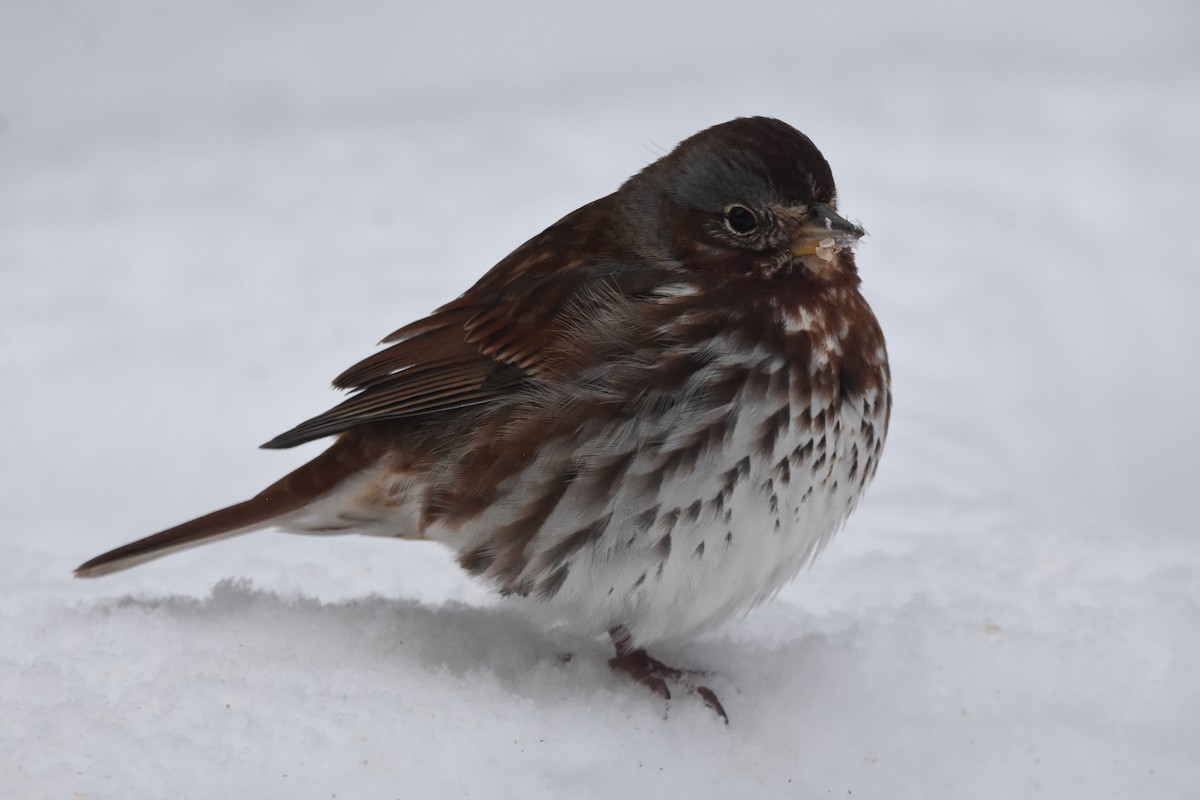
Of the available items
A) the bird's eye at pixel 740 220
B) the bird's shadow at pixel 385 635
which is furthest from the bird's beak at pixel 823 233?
the bird's shadow at pixel 385 635

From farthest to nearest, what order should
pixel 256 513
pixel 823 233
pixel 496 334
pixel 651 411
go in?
pixel 256 513
pixel 496 334
pixel 823 233
pixel 651 411

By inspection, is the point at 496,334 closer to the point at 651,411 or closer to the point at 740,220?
the point at 651,411

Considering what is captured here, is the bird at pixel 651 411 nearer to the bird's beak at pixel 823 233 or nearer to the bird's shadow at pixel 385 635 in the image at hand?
the bird's beak at pixel 823 233

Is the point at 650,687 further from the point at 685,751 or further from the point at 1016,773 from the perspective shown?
the point at 1016,773

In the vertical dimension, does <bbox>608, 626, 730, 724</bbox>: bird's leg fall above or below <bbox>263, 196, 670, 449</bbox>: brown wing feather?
below

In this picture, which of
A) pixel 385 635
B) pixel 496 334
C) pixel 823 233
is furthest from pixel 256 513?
pixel 823 233

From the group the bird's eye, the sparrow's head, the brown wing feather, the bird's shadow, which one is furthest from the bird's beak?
the bird's shadow

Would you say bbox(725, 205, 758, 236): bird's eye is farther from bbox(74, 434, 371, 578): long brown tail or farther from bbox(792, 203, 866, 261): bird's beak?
bbox(74, 434, 371, 578): long brown tail
